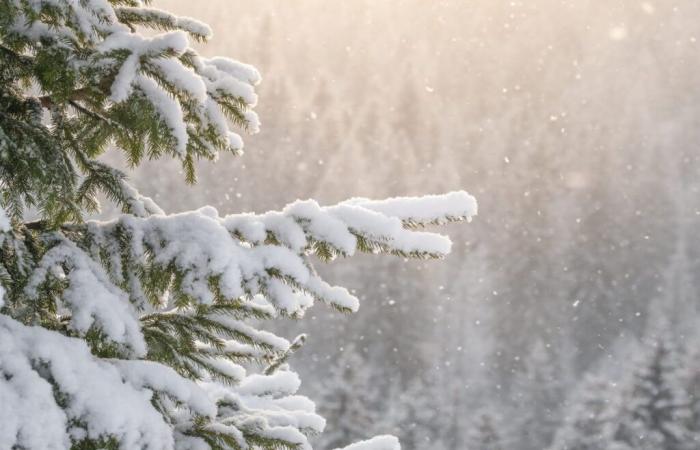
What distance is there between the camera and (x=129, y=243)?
1916 millimetres

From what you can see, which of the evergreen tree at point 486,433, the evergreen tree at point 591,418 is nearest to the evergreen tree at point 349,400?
the evergreen tree at point 486,433

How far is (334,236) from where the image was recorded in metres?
1.75

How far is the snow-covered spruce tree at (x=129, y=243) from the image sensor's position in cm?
152

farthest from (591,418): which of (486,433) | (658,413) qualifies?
(486,433)

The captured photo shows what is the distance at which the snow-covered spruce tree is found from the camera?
1.52 meters

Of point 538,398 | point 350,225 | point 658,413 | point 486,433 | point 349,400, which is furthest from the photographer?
point 538,398

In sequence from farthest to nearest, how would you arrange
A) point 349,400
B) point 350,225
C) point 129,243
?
point 349,400, point 129,243, point 350,225

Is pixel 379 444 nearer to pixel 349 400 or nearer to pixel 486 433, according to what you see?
pixel 349 400

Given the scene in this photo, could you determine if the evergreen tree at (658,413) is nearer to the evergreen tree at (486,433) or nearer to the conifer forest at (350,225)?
the conifer forest at (350,225)

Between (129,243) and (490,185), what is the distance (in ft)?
168

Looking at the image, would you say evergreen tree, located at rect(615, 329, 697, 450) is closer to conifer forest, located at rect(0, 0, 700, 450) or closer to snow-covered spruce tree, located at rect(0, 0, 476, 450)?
conifer forest, located at rect(0, 0, 700, 450)

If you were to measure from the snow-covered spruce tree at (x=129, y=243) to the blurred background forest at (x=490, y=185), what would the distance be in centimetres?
2339

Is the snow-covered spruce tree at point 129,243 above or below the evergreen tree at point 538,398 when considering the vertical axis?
below

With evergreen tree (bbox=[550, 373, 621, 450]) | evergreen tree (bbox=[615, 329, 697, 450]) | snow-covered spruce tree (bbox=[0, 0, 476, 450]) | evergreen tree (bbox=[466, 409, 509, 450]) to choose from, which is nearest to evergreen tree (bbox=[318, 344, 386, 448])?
evergreen tree (bbox=[466, 409, 509, 450])
